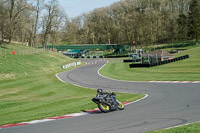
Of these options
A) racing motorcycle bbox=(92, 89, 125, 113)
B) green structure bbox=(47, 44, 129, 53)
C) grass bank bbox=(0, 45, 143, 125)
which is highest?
green structure bbox=(47, 44, 129, 53)

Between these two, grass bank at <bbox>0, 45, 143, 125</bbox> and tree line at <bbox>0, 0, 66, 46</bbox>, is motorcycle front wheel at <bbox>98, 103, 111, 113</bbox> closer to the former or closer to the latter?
grass bank at <bbox>0, 45, 143, 125</bbox>

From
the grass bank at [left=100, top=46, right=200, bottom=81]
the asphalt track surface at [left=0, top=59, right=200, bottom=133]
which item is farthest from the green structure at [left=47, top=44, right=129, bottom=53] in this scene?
the asphalt track surface at [left=0, top=59, right=200, bottom=133]

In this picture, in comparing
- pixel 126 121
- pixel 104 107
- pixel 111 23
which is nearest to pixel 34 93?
pixel 104 107

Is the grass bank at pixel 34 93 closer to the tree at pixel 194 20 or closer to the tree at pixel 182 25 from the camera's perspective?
the tree at pixel 194 20

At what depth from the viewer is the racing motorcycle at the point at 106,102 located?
15.3 m

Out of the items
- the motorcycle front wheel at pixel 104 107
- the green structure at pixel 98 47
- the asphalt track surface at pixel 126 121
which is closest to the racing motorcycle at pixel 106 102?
the motorcycle front wheel at pixel 104 107

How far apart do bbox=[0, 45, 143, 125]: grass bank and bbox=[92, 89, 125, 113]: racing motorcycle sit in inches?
70.5

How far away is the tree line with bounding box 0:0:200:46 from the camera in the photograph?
79062 mm

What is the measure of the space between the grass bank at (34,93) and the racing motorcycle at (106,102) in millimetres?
1791

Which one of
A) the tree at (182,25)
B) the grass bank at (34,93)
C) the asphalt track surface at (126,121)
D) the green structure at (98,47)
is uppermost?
the tree at (182,25)

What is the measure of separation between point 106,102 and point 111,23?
389ft

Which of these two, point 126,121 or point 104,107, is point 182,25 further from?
point 126,121

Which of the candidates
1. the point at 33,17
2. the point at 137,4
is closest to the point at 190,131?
the point at 33,17

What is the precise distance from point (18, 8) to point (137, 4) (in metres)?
61.6
